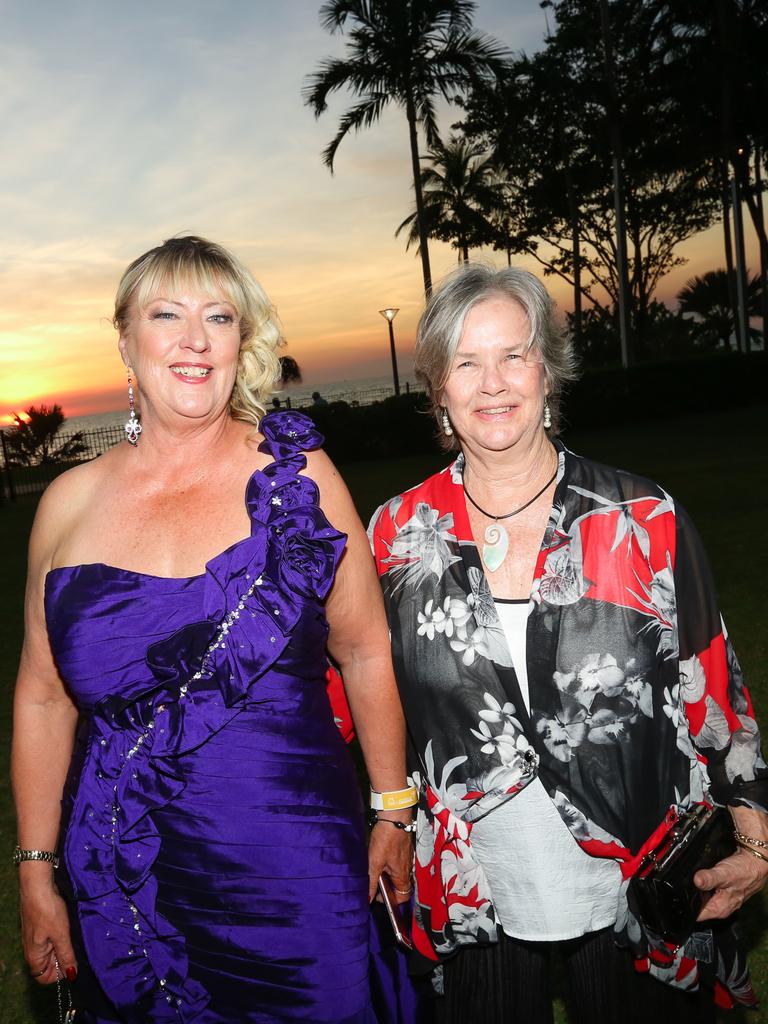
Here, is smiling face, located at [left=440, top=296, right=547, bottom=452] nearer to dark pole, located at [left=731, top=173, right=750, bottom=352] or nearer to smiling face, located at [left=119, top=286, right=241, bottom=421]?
smiling face, located at [left=119, top=286, right=241, bottom=421]

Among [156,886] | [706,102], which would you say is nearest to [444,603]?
[156,886]

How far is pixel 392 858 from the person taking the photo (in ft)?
7.98

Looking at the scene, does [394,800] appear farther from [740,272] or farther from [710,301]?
[710,301]

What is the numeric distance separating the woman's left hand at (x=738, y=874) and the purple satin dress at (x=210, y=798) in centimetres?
93

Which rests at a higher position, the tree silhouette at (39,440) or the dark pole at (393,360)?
the dark pole at (393,360)

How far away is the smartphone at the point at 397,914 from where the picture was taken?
93.8 inches

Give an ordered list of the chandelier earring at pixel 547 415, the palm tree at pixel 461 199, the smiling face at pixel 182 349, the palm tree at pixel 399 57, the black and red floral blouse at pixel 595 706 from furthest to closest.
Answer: the palm tree at pixel 461 199
the palm tree at pixel 399 57
the chandelier earring at pixel 547 415
the smiling face at pixel 182 349
the black and red floral blouse at pixel 595 706

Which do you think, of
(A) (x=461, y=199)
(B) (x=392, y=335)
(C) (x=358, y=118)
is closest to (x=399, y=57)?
(C) (x=358, y=118)

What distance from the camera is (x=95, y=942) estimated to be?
2.21m

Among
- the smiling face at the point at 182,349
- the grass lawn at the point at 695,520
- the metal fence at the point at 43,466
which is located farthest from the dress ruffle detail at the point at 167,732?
the metal fence at the point at 43,466

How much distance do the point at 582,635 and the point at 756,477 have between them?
12.5 metres

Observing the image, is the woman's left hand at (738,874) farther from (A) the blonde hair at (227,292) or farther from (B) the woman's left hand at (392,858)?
(A) the blonde hair at (227,292)

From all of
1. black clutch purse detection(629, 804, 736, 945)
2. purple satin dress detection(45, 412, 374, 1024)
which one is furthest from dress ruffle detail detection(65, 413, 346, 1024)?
black clutch purse detection(629, 804, 736, 945)

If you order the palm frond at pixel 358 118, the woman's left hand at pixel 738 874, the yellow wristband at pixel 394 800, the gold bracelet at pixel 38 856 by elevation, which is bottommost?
the woman's left hand at pixel 738 874
